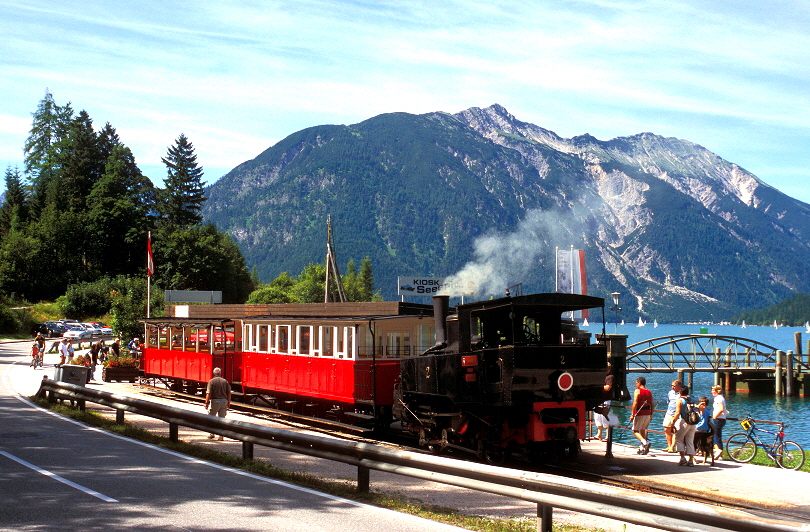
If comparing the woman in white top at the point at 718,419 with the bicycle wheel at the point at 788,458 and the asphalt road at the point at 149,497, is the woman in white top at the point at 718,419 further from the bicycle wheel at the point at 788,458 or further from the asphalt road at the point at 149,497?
the asphalt road at the point at 149,497

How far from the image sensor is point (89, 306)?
87.2m

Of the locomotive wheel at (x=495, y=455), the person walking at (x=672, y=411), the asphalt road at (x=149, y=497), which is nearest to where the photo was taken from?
the asphalt road at (x=149, y=497)

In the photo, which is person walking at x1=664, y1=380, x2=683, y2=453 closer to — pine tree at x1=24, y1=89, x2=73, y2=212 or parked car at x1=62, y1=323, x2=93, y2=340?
parked car at x1=62, y1=323, x2=93, y2=340

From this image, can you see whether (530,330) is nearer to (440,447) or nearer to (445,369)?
(445,369)

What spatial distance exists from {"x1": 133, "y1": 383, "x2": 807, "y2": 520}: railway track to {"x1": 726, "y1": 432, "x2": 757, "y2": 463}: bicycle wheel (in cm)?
425

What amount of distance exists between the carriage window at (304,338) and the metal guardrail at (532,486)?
29.1ft

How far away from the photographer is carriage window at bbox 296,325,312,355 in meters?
22.6

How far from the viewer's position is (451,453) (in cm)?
1675

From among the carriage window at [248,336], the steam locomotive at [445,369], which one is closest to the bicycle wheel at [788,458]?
the steam locomotive at [445,369]

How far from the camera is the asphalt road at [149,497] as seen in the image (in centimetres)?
848

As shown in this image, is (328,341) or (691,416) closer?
(691,416)

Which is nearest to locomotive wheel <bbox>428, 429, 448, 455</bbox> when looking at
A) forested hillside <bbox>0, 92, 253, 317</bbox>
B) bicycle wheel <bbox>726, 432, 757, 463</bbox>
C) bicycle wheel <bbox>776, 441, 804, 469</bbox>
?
bicycle wheel <bbox>726, 432, 757, 463</bbox>

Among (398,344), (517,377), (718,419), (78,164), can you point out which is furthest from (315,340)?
(78,164)

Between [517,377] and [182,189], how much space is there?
102 metres
